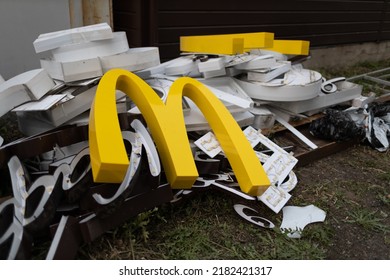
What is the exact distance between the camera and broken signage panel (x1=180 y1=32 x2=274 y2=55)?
3.46 meters

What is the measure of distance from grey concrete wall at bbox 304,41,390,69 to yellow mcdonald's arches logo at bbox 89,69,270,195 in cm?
470

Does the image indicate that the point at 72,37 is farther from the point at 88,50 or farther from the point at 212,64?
the point at 212,64

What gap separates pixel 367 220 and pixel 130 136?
72.1 inches

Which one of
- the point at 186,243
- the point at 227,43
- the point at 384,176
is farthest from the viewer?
the point at 227,43

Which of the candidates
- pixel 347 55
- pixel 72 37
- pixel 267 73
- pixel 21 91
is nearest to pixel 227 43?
pixel 267 73

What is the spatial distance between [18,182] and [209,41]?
91.7 inches

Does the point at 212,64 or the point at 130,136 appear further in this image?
the point at 212,64

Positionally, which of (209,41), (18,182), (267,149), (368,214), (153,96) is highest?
(209,41)

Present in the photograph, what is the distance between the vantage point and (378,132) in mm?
3881

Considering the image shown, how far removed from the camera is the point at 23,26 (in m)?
3.71

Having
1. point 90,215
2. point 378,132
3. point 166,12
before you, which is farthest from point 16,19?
point 378,132

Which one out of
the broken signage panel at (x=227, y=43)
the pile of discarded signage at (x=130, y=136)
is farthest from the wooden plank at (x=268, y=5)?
the pile of discarded signage at (x=130, y=136)

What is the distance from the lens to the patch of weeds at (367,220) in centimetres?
260

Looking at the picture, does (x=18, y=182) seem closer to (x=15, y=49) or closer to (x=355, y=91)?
(x=15, y=49)
